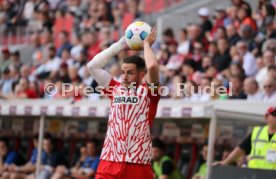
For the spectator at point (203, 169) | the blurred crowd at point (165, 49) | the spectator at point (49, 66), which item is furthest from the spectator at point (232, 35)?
the spectator at point (49, 66)

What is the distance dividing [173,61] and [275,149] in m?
6.37

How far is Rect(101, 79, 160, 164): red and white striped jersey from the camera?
8844 mm

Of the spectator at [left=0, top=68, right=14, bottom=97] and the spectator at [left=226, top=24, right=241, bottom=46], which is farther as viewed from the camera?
the spectator at [left=0, top=68, right=14, bottom=97]

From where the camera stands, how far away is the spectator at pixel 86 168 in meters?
15.3

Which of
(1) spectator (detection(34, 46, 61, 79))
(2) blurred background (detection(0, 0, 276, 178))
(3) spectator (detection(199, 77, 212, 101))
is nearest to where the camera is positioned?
(2) blurred background (detection(0, 0, 276, 178))

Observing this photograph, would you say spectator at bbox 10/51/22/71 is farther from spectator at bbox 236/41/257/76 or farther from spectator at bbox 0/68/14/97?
spectator at bbox 236/41/257/76

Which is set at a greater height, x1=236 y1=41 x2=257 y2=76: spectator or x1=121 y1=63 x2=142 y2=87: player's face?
x1=236 y1=41 x2=257 y2=76: spectator

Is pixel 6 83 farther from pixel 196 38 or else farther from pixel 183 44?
pixel 196 38

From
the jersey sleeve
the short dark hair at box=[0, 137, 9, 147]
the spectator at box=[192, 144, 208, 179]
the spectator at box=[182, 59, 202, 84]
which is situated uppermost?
the spectator at box=[182, 59, 202, 84]

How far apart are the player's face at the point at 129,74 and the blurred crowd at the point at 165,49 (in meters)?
4.85

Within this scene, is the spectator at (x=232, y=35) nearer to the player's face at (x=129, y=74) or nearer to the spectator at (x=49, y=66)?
the spectator at (x=49, y=66)

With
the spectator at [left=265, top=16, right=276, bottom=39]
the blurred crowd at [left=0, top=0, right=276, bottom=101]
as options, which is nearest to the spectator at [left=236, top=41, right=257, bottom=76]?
the blurred crowd at [left=0, top=0, right=276, bottom=101]

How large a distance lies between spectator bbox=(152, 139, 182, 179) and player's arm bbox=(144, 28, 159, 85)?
497 centimetres

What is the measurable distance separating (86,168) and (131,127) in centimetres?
667
